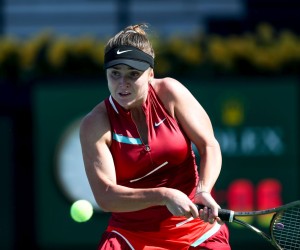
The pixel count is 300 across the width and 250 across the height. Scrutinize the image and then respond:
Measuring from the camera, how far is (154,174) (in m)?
5.45

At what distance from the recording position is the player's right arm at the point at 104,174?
16.9 ft

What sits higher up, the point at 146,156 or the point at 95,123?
the point at 95,123

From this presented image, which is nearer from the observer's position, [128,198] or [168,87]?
[128,198]

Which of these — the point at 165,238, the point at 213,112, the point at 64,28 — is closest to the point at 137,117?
the point at 165,238

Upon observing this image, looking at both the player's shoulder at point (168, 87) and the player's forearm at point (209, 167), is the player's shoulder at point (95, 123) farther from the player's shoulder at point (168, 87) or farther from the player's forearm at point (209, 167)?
the player's forearm at point (209, 167)

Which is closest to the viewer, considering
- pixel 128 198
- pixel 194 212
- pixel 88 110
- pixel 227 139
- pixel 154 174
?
pixel 194 212

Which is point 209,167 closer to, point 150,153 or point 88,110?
point 150,153

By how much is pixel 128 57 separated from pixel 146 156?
56cm

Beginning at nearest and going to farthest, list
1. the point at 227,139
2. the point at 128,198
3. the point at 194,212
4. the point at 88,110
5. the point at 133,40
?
the point at 194,212 < the point at 128,198 < the point at 133,40 < the point at 227,139 < the point at 88,110

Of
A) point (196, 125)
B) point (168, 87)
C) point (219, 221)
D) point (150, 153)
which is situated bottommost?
point (219, 221)

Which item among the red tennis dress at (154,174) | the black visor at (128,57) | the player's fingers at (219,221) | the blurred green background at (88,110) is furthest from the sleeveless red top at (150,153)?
the blurred green background at (88,110)

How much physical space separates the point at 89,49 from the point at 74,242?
199 centimetres

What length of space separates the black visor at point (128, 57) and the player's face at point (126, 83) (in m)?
0.03

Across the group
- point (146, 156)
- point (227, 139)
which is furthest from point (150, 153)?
point (227, 139)
